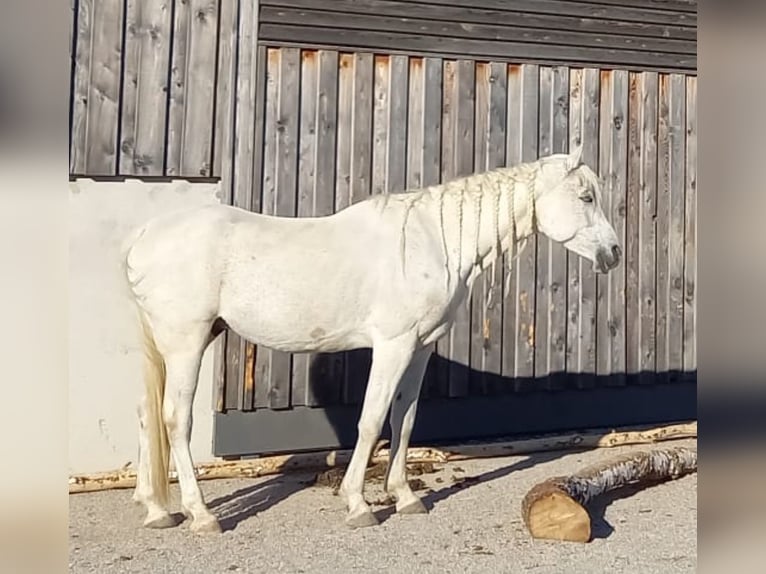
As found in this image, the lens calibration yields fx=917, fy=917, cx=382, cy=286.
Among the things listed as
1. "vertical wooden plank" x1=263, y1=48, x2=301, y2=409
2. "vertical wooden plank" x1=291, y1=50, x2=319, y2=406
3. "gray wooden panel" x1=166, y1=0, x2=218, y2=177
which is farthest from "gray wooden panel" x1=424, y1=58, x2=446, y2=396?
"gray wooden panel" x1=166, y1=0, x2=218, y2=177

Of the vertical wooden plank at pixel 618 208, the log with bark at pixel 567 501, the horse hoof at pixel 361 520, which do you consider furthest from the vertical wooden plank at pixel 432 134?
the horse hoof at pixel 361 520

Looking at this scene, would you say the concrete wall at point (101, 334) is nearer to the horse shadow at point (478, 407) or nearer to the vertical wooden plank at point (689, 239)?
the horse shadow at point (478, 407)

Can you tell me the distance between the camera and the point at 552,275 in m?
6.15

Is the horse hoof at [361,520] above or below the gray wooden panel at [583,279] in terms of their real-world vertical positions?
below

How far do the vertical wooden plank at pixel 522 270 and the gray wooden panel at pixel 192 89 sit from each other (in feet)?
6.54

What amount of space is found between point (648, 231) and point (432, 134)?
1769 millimetres

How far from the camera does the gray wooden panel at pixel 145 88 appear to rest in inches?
Result: 198

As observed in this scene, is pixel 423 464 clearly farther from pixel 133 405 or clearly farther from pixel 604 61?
pixel 604 61

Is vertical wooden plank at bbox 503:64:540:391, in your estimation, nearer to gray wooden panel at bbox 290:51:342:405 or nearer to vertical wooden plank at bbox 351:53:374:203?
vertical wooden plank at bbox 351:53:374:203

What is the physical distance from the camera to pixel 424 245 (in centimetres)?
423

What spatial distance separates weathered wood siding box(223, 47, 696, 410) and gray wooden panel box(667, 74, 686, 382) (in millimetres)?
10

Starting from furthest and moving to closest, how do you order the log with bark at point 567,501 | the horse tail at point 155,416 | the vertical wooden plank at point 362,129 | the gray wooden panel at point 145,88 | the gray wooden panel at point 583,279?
the gray wooden panel at point 583,279 < the vertical wooden plank at point 362,129 < the gray wooden panel at point 145,88 < the horse tail at point 155,416 < the log with bark at point 567,501

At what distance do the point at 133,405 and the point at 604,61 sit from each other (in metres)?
3.85

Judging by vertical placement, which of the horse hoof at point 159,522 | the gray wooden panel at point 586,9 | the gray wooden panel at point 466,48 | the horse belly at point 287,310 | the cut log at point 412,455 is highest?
the gray wooden panel at point 586,9
